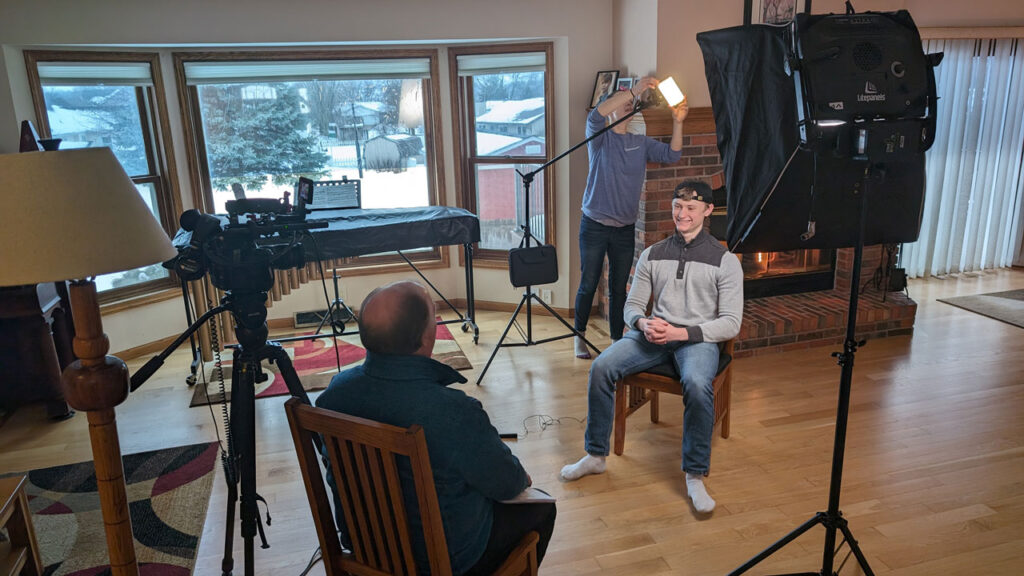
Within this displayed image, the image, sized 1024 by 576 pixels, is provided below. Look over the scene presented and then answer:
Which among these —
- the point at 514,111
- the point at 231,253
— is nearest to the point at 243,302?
the point at 231,253

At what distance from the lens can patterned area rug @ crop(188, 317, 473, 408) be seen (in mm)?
3641

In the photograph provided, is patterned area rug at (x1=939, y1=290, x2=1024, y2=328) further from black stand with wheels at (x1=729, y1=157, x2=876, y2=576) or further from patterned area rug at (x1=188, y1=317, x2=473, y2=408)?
patterned area rug at (x1=188, y1=317, x2=473, y2=408)

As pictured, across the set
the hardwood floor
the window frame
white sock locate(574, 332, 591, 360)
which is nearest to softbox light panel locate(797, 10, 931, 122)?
the hardwood floor

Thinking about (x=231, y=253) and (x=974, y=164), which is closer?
(x=231, y=253)

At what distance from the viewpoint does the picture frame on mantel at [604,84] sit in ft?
13.6

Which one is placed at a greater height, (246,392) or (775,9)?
(775,9)

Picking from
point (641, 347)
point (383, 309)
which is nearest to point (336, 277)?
point (641, 347)

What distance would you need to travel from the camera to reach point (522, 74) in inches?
177

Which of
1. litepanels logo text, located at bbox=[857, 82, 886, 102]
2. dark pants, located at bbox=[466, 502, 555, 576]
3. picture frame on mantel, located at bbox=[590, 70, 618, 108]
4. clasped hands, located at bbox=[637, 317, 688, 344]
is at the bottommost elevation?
dark pants, located at bbox=[466, 502, 555, 576]

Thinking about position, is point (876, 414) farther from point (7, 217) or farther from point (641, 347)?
point (7, 217)

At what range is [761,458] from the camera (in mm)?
2820

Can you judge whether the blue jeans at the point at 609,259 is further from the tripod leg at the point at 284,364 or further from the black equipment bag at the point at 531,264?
the tripod leg at the point at 284,364

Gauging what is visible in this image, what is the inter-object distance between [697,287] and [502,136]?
2384 mm

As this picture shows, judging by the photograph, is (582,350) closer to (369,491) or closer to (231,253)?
(231,253)
